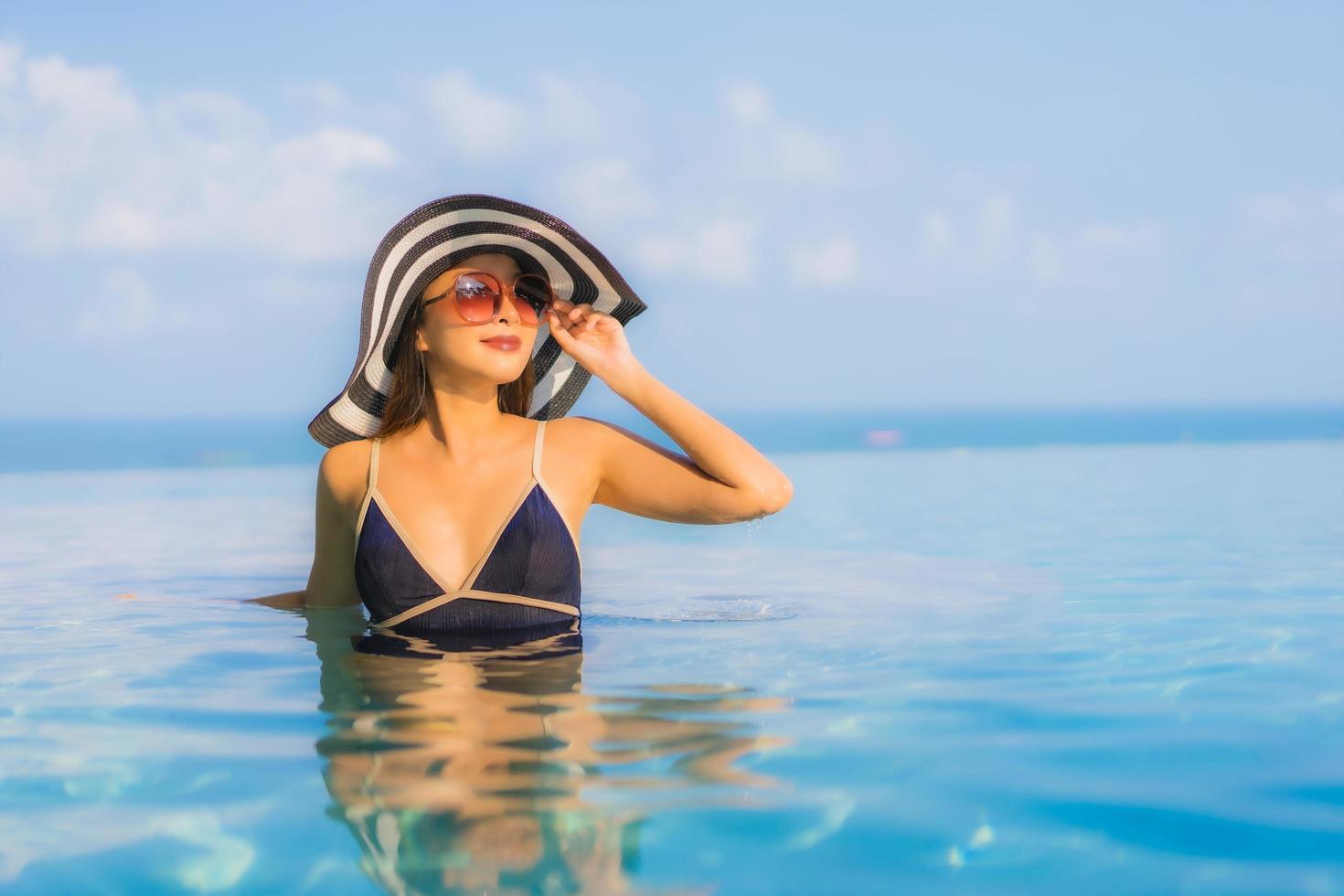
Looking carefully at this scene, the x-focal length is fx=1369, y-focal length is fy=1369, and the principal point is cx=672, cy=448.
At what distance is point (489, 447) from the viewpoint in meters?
4.74

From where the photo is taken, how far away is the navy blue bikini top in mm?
4570

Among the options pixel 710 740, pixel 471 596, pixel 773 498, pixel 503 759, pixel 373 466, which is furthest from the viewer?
pixel 373 466

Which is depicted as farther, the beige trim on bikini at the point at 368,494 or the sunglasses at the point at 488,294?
the beige trim on bikini at the point at 368,494

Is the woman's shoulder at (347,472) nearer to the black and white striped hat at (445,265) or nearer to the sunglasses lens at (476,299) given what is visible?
the black and white striped hat at (445,265)

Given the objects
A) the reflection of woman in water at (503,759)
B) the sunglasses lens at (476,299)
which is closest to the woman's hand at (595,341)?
the sunglasses lens at (476,299)

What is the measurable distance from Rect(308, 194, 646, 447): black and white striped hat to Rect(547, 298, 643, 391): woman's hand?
17cm

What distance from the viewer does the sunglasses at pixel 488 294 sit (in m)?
4.51

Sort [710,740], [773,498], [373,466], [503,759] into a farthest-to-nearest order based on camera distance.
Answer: [373,466]
[773,498]
[710,740]
[503,759]

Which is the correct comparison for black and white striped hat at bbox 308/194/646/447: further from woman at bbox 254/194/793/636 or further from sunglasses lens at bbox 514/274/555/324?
sunglasses lens at bbox 514/274/555/324

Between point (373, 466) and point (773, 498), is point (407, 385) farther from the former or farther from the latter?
point (773, 498)

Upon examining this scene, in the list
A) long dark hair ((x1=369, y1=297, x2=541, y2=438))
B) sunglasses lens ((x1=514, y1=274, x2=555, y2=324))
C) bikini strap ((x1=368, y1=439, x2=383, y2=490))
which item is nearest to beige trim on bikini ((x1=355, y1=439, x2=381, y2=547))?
bikini strap ((x1=368, y1=439, x2=383, y2=490))

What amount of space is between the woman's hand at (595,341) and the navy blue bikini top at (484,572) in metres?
0.35

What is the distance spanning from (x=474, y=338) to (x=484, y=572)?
784 millimetres

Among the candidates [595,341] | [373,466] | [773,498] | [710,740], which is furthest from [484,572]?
[710,740]
